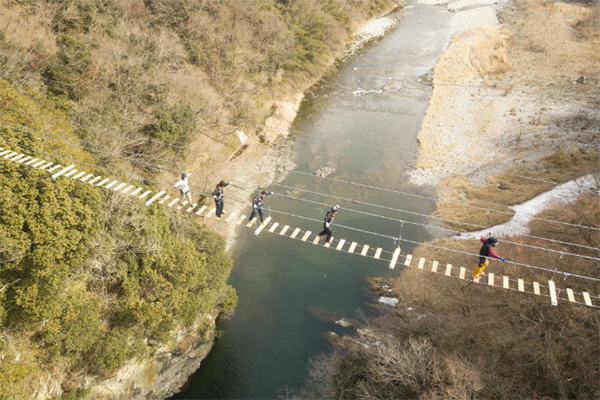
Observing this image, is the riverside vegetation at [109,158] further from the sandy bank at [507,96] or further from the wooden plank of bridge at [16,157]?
the sandy bank at [507,96]

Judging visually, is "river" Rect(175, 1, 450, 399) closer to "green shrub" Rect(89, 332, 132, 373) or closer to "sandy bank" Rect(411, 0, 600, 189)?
"sandy bank" Rect(411, 0, 600, 189)

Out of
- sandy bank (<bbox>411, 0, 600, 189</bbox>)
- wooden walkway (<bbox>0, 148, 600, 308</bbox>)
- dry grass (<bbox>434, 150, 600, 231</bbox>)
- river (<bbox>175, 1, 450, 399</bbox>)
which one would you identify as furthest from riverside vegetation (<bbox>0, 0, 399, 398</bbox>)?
sandy bank (<bbox>411, 0, 600, 189</bbox>)

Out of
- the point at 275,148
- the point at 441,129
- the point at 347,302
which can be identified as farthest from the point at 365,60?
the point at 347,302

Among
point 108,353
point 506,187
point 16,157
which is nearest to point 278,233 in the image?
point 108,353

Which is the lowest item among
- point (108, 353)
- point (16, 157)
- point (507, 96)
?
point (108, 353)

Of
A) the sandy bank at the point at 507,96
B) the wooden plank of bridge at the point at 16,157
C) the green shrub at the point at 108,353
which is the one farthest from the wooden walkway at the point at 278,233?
the sandy bank at the point at 507,96

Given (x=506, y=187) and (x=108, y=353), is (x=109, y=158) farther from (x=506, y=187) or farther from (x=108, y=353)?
(x=506, y=187)

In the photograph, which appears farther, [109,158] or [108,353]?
[109,158]
